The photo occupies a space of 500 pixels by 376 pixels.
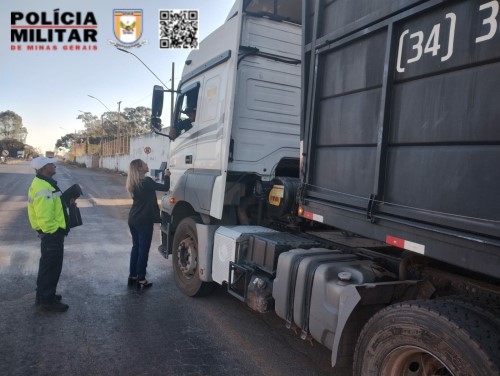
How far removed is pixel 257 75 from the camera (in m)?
4.52

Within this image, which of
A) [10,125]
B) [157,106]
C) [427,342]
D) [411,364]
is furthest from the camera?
[10,125]

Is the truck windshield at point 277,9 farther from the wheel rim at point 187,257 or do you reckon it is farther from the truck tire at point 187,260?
the wheel rim at point 187,257

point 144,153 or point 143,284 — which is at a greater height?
point 144,153

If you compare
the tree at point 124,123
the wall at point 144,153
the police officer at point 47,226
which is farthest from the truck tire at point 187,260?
the tree at point 124,123

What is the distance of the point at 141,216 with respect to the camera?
5285 mm

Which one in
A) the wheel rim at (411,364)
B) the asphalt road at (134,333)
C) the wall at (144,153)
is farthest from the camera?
the wall at (144,153)

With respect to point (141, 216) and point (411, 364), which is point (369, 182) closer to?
point (411, 364)

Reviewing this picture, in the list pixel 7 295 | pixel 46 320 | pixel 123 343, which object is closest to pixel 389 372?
pixel 123 343

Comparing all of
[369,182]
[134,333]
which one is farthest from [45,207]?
[369,182]

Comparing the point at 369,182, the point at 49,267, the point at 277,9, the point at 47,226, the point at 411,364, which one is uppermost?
the point at 277,9

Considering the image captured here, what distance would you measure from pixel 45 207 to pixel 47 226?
211 mm

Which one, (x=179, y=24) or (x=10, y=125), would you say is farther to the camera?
(x=10, y=125)

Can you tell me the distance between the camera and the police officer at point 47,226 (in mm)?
4484

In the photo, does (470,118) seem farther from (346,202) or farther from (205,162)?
(205,162)
